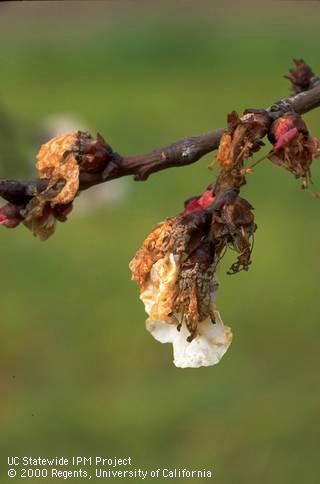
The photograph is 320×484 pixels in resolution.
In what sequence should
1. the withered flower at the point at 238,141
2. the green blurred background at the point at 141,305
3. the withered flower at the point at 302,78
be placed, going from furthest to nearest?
the green blurred background at the point at 141,305 < the withered flower at the point at 302,78 < the withered flower at the point at 238,141

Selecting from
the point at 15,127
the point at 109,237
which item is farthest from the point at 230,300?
the point at 15,127

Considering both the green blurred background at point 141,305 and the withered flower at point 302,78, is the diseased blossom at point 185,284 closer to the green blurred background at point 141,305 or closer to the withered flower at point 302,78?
the withered flower at point 302,78

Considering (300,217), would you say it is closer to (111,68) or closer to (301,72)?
(111,68)

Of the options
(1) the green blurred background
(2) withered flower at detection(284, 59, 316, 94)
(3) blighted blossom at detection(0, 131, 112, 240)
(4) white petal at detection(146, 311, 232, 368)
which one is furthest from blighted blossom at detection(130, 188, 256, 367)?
(1) the green blurred background

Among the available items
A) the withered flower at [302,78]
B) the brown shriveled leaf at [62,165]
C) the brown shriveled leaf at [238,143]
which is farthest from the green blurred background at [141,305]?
the brown shriveled leaf at [238,143]

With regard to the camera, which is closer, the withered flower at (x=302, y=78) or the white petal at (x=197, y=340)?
the white petal at (x=197, y=340)

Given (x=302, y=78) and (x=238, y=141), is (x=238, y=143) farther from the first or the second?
(x=302, y=78)

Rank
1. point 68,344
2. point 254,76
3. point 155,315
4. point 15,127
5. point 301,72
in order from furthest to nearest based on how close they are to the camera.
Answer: point 254,76 → point 68,344 → point 15,127 → point 301,72 → point 155,315

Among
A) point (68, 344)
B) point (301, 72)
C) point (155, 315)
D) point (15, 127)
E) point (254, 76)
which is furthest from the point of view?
point (254, 76)
